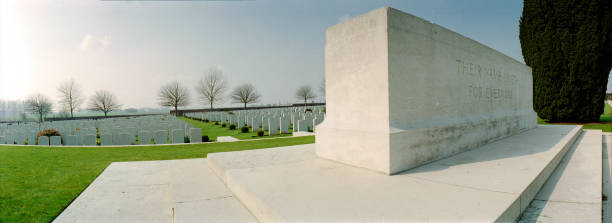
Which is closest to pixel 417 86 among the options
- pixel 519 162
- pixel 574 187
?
pixel 519 162

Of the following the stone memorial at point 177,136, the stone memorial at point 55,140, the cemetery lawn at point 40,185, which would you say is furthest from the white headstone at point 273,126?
the stone memorial at point 55,140

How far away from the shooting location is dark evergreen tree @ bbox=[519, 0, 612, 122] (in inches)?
526

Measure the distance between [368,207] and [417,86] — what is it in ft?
7.55

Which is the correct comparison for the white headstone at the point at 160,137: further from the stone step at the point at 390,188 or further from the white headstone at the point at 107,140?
the stone step at the point at 390,188

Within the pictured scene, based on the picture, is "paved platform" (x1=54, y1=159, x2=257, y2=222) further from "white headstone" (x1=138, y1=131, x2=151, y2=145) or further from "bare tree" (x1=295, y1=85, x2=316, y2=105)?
"bare tree" (x1=295, y1=85, x2=316, y2=105)

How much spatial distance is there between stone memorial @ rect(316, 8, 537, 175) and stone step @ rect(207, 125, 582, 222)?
27cm

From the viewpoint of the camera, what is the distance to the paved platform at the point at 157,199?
2.55 metres

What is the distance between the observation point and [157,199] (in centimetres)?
311

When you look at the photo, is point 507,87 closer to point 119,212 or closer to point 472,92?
point 472,92

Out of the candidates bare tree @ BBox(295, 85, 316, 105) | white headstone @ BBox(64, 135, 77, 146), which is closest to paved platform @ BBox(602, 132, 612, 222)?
white headstone @ BBox(64, 135, 77, 146)

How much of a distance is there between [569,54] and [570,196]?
16.5 meters

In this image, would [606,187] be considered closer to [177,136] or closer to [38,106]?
[177,136]

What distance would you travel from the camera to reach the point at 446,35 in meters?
4.38

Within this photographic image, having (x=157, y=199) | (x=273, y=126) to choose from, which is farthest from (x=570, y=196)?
(x=273, y=126)
